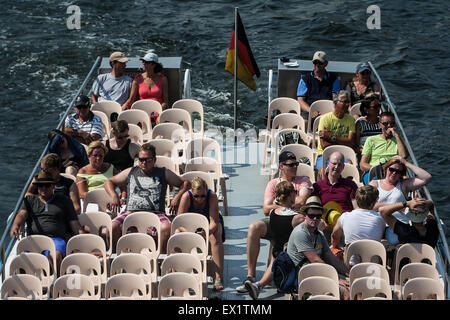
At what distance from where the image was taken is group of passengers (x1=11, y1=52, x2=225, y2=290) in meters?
11.3

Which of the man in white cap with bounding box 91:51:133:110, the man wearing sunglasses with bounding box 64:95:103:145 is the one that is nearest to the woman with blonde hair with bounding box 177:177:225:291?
the man wearing sunglasses with bounding box 64:95:103:145

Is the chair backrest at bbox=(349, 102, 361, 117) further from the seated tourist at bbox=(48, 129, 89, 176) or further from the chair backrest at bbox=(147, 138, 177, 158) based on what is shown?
the seated tourist at bbox=(48, 129, 89, 176)

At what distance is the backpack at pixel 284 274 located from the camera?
10.5 metres

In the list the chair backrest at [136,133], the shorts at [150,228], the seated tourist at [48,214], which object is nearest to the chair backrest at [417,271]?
the shorts at [150,228]

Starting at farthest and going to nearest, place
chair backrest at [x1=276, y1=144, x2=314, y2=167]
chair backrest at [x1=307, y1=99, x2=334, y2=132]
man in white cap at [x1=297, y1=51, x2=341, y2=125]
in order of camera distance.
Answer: man in white cap at [x1=297, y1=51, x2=341, y2=125], chair backrest at [x1=307, y1=99, x2=334, y2=132], chair backrest at [x1=276, y1=144, x2=314, y2=167]

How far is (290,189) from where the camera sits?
11109 mm

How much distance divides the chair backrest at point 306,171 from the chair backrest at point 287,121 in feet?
6.80

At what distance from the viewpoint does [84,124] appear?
14242mm

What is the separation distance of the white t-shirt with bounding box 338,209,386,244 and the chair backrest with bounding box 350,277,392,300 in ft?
3.61

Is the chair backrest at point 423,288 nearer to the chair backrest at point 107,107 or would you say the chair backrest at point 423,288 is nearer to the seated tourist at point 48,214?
the seated tourist at point 48,214

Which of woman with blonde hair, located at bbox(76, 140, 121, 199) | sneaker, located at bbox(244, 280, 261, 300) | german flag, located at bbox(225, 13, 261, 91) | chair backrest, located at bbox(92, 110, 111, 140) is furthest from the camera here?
german flag, located at bbox(225, 13, 261, 91)

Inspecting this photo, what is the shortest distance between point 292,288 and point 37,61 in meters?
21.3

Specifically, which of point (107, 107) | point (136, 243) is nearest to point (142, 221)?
point (136, 243)

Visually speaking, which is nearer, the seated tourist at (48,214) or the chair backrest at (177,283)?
the chair backrest at (177,283)
